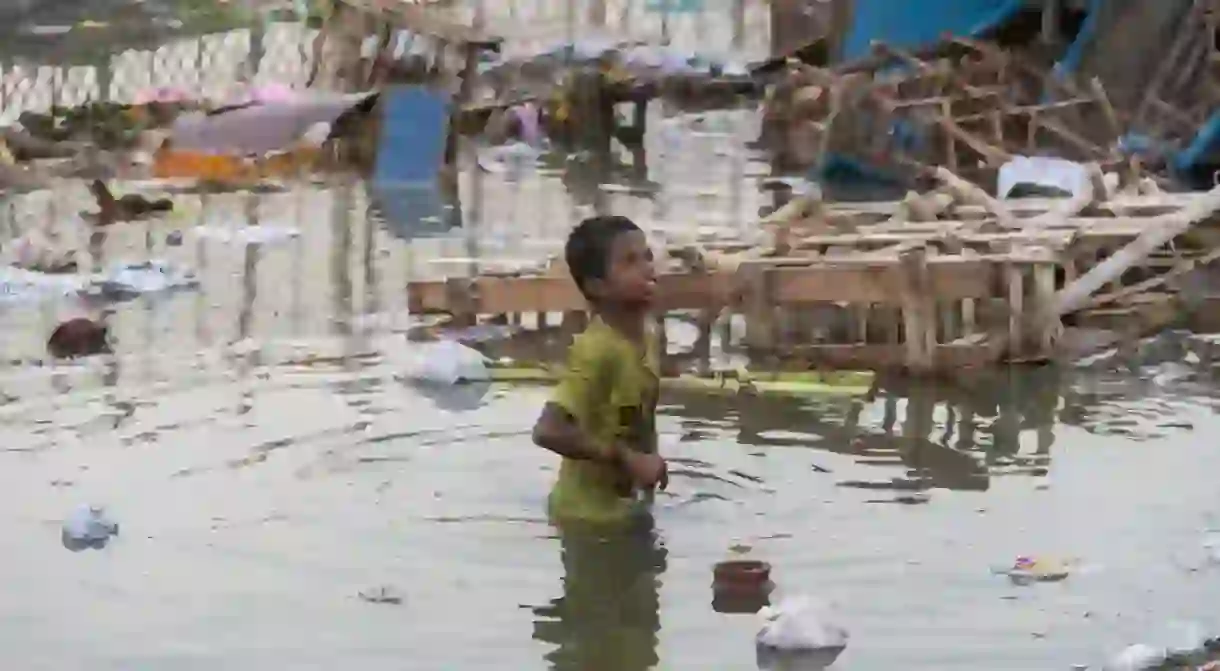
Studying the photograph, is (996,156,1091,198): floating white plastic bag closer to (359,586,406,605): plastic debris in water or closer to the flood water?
the flood water

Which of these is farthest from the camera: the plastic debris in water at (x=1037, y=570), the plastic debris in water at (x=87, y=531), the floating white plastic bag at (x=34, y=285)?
the floating white plastic bag at (x=34, y=285)

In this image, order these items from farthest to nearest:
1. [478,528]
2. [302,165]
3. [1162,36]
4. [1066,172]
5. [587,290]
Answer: [302,165], [1162,36], [1066,172], [478,528], [587,290]

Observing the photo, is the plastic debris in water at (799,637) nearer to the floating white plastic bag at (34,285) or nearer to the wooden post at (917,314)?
the wooden post at (917,314)

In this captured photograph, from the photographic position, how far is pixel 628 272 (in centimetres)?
483

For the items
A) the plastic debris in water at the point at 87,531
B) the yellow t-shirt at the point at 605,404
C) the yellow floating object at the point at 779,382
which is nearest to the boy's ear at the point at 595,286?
the yellow t-shirt at the point at 605,404

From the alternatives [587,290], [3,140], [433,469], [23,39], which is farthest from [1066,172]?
[23,39]

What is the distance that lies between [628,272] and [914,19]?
1369cm

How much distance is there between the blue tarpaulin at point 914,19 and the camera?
17.5 metres

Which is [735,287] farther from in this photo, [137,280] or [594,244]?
[137,280]

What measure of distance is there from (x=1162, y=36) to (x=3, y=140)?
1049 cm

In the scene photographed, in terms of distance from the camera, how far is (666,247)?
865 cm

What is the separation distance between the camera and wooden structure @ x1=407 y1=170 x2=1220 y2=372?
752 centimetres

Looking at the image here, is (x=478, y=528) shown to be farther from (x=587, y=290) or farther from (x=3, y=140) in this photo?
(x=3, y=140)

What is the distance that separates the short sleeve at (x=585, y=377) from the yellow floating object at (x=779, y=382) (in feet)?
7.74
